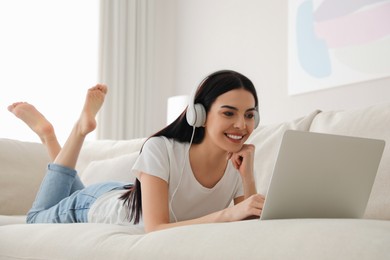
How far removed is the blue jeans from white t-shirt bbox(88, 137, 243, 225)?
37 centimetres

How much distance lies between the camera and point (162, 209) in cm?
162

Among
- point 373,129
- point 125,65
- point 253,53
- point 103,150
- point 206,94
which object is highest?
point 253,53

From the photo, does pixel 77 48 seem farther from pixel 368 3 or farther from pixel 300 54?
pixel 368 3

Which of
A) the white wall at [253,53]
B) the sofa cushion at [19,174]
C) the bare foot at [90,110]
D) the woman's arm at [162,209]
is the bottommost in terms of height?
the sofa cushion at [19,174]

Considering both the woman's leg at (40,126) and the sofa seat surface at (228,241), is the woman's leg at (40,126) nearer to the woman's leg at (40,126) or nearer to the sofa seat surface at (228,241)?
the woman's leg at (40,126)

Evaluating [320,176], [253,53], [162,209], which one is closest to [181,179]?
[162,209]

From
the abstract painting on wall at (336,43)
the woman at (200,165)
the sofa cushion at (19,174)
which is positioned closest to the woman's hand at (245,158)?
the woman at (200,165)

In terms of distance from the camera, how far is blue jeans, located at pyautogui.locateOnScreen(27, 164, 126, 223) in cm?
231

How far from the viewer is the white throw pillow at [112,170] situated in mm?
2725

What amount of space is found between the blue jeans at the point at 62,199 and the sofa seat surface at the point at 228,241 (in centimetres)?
68

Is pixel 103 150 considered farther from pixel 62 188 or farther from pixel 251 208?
pixel 251 208

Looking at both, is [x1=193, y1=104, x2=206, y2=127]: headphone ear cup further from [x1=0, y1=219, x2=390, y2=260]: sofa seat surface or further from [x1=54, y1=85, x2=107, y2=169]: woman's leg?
[x1=54, y1=85, x2=107, y2=169]: woman's leg

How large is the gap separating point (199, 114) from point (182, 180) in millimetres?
235

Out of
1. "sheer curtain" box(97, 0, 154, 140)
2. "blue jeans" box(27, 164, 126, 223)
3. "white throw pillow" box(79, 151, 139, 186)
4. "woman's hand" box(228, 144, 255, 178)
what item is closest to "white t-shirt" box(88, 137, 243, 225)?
"woman's hand" box(228, 144, 255, 178)
